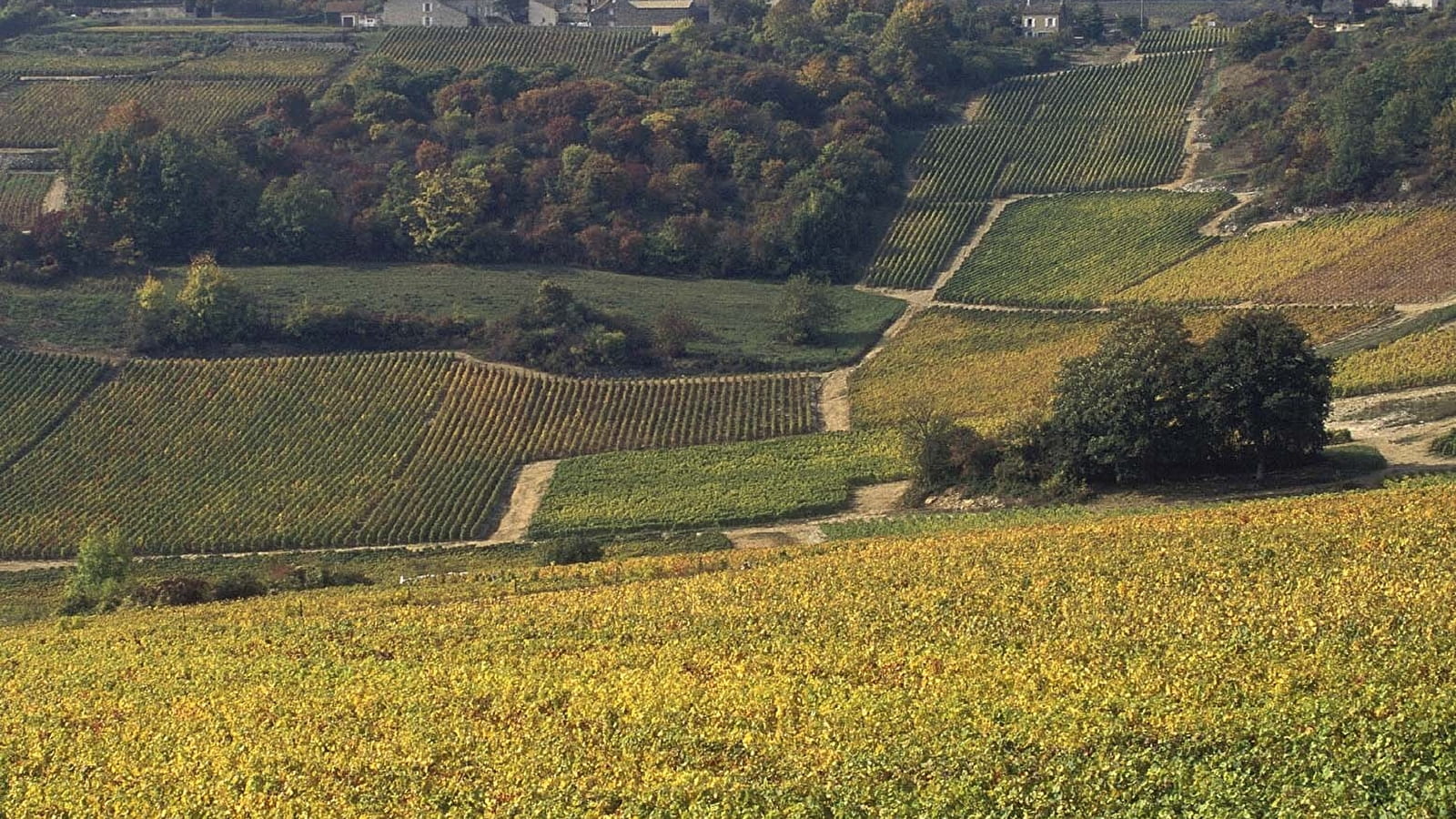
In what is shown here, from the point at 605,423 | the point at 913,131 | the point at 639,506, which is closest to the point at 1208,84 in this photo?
the point at 913,131

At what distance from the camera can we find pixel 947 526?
157ft

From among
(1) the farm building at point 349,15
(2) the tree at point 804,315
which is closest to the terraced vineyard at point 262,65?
(1) the farm building at point 349,15

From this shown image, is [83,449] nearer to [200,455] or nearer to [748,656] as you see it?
[200,455]

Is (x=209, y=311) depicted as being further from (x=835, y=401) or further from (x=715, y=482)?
(x=715, y=482)

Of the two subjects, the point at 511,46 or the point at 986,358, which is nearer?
the point at 986,358

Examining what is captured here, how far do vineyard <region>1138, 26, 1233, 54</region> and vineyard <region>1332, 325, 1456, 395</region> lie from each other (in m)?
54.8

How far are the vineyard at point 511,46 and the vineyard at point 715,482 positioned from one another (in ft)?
177

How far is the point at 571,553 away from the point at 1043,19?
82.5 metres

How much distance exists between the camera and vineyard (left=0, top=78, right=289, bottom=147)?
102438 millimetres

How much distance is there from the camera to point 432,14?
122 metres

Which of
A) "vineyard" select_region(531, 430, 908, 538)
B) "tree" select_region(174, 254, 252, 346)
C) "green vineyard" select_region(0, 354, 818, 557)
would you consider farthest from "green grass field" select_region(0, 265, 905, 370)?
"vineyard" select_region(531, 430, 908, 538)

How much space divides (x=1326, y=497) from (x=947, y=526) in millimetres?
10485

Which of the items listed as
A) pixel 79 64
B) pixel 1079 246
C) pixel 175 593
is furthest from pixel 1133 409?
pixel 79 64

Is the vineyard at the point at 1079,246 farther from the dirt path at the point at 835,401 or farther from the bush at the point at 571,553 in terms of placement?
the bush at the point at 571,553
